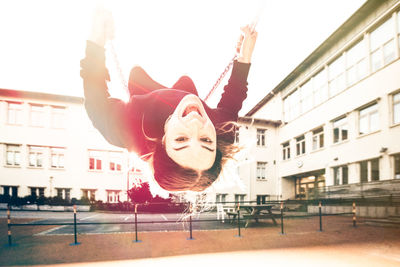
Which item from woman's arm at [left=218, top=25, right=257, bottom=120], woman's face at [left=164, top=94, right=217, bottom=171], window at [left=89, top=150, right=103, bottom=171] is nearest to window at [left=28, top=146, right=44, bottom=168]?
window at [left=89, top=150, right=103, bottom=171]

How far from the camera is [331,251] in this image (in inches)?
153

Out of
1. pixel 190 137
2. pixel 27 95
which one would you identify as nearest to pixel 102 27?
pixel 190 137

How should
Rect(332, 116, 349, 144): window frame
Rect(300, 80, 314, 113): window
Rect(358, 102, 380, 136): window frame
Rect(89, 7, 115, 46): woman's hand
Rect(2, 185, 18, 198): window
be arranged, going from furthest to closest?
Rect(332, 116, 349, 144): window frame < Rect(358, 102, 380, 136): window frame < Rect(300, 80, 314, 113): window < Rect(2, 185, 18, 198): window < Rect(89, 7, 115, 46): woman's hand

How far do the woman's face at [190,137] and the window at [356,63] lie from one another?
72.8 inches

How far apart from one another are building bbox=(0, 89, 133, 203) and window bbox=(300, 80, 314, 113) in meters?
2.17

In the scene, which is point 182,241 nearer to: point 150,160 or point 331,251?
point 331,251

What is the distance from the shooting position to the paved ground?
3510mm

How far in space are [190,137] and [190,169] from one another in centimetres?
14

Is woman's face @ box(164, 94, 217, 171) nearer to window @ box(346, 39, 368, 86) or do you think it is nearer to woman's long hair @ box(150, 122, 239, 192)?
woman's long hair @ box(150, 122, 239, 192)

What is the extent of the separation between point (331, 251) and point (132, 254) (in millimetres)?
3327

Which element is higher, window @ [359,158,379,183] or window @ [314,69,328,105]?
window @ [314,69,328,105]

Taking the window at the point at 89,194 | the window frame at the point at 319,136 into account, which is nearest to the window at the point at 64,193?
the window at the point at 89,194

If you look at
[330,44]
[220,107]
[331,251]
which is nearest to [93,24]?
[220,107]

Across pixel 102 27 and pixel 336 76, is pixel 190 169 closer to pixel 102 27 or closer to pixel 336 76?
pixel 102 27
